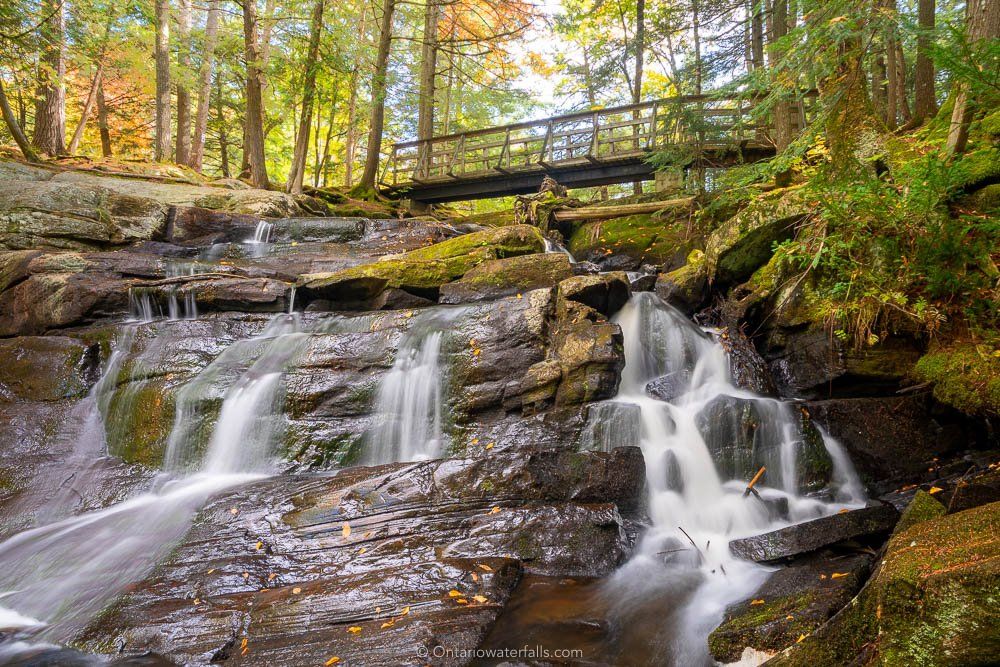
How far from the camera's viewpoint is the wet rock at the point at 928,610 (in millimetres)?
1876

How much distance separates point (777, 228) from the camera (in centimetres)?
686

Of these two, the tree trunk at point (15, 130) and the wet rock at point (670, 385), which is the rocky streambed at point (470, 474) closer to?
the wet rock at point (670, 385)

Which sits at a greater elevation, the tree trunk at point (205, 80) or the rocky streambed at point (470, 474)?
the tree trunk at point (205, 80)

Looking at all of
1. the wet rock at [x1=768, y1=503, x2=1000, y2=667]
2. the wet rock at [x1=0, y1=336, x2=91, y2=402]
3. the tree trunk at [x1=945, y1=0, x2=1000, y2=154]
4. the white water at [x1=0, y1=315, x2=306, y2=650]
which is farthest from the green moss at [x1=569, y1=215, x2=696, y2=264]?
the wet rock at [x1=0, y1=336, x2=91, y2=402]

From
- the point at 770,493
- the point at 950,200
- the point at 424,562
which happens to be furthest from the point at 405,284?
the point at 950,200

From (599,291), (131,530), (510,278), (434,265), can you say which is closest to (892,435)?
(599,291)

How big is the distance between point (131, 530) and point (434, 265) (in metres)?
5.56

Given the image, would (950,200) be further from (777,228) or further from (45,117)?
(45,117)

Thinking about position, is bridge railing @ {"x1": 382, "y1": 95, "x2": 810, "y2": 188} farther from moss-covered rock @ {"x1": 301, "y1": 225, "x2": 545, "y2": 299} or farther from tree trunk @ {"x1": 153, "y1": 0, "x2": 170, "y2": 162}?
tree trunk @ {"x1": 153, "y1": 0, "x2": 170, "y2": 162}

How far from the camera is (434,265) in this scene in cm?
891

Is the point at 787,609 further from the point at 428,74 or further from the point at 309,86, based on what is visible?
the point at 428,74

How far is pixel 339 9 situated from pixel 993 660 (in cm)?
2286

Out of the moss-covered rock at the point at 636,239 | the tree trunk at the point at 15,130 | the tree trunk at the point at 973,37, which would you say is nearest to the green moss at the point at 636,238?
the moss-covered rock at the point at 636,239

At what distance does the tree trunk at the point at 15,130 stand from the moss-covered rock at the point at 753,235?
13891 millimetres
